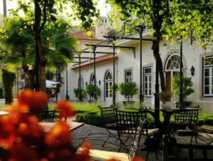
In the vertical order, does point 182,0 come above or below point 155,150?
above

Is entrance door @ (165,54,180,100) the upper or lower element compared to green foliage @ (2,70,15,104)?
upper

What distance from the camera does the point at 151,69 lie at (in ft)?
104

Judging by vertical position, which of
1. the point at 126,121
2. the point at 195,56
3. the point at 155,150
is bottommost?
the point at 155,150

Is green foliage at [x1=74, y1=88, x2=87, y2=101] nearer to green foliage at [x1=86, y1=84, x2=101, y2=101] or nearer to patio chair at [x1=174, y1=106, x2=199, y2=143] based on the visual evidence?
green foliage at [x1=86, y1=84, x2=101, y2=101]

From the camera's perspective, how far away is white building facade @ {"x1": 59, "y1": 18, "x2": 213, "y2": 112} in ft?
85.1

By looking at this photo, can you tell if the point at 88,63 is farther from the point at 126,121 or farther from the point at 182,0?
the point at 126,121

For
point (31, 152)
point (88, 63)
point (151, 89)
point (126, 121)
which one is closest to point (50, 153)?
point (31, 152)

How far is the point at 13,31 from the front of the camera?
2472 cm

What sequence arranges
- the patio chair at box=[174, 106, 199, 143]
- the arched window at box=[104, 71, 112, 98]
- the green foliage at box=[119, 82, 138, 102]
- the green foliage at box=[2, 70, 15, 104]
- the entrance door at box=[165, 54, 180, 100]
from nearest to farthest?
1. the patio chair at box=[174, 106, 199, 143]
2. the green foliage at box=[2, 70, 15, 104]
3. the entrance door at box=[165, 54, 180, 100]
4. the green foliage at box=[119, 82, 138, 102]
5. the arched window at box=[104, 71, 112, 98]

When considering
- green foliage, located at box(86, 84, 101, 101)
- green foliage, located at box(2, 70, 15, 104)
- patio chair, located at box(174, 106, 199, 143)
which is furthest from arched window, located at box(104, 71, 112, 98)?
patio chair, located at box(174, 106, 199, 143)

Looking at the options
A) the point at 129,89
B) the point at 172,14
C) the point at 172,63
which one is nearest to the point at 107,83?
the point at 129,89

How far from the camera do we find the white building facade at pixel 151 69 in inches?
1021

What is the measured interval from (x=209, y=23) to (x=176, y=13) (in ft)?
3.17

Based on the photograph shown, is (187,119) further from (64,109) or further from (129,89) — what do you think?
(129,89)
